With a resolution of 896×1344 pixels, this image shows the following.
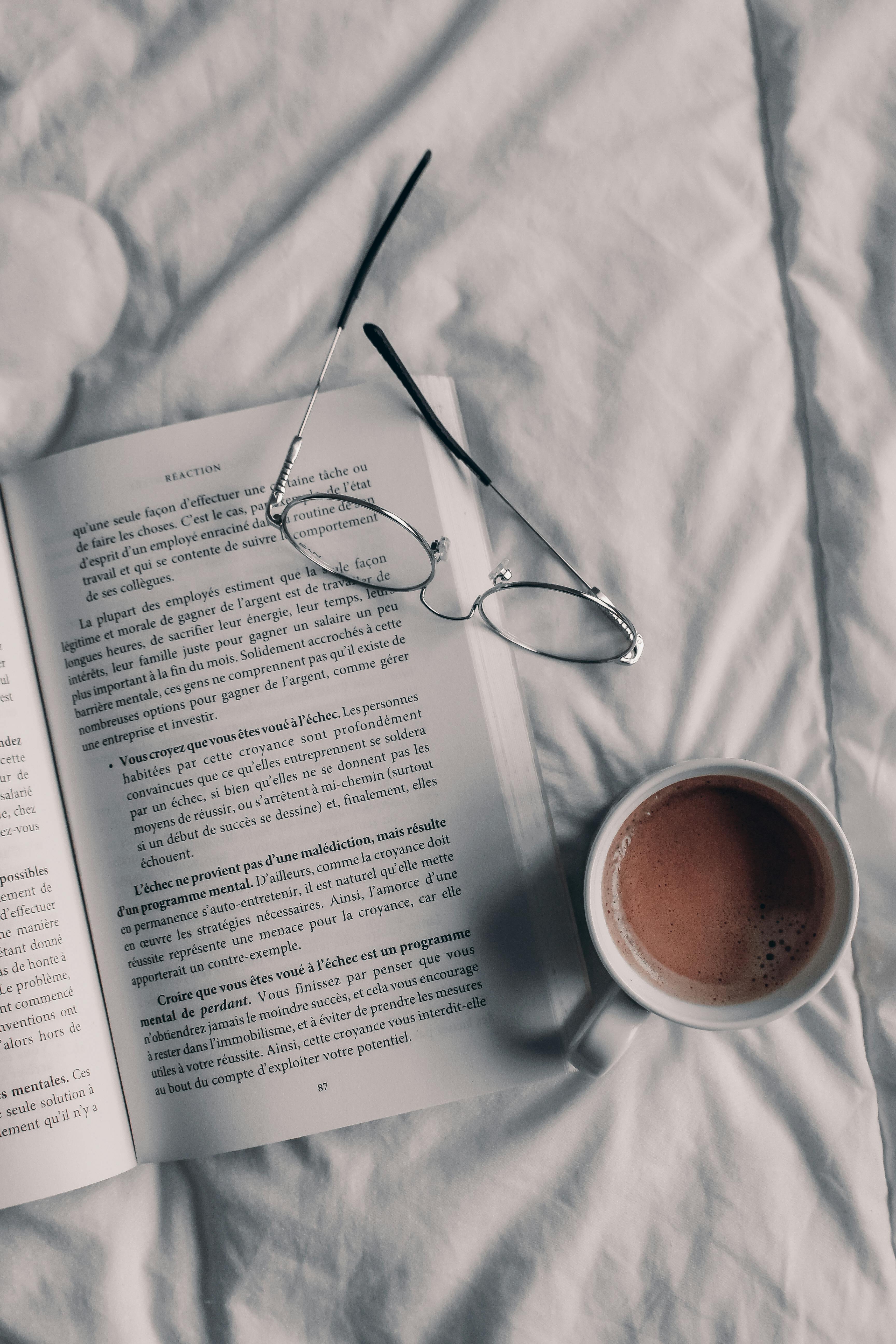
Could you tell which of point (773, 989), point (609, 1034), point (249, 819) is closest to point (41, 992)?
point (249, 819)

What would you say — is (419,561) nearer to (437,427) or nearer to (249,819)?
(437,427)

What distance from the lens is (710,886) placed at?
698mm

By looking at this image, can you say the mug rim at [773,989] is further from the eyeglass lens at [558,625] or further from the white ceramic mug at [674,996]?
the eyeglass lens at [558,625]

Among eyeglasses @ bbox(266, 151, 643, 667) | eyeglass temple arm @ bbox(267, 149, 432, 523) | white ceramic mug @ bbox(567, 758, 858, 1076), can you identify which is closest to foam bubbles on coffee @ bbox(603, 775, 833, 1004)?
white ceramic mug @ bbox(567, 758, 858, 1076)

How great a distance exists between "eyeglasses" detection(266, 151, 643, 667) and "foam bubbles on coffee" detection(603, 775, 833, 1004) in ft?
0.40

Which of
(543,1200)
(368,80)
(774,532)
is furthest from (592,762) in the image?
(368,80)

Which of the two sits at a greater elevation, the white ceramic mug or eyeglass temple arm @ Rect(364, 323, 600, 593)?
eyeglass temple arm @ Rect(364, 323, 600, 593)

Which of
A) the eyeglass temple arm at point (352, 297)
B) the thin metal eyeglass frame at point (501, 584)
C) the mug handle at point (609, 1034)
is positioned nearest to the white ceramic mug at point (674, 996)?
the mug handle at point (609, 1034)

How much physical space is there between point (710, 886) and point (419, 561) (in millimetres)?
319

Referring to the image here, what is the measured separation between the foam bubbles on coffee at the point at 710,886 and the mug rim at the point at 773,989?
0.02 metres

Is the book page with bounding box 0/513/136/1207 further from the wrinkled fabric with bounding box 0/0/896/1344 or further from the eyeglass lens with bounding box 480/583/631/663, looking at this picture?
the eyeglass lens with bounding box 480/583/631/663

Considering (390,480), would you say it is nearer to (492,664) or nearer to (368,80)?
(492,664)

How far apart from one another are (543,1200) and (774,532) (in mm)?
540

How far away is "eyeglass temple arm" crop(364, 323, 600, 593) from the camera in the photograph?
717mm
